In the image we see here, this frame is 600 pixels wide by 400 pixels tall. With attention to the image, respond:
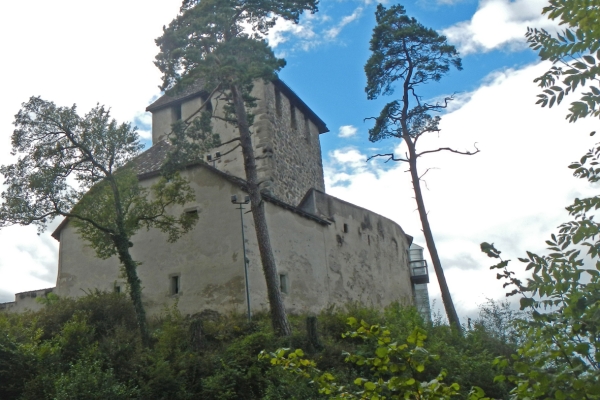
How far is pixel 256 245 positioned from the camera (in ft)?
64.5

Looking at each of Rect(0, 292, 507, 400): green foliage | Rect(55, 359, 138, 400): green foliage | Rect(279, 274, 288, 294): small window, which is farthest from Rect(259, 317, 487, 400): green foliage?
Rect(279, 274, 288, 294): small window

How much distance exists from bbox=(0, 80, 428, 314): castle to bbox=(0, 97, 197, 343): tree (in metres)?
2.59

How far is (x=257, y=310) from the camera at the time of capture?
18.7 metres

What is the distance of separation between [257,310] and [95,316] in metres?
4.73

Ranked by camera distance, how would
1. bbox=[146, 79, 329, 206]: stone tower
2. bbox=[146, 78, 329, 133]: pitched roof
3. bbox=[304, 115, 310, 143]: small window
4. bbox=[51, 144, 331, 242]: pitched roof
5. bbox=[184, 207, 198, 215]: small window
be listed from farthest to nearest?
bbox=[304, 115, 310, 143]: small window
bbox=[146, 78, 329, 133]: pitched roof
bbox=[146, 79, 329, 206]: stone tower
bbox=[184, 207, 198, 215]: small window
bbox=[51, 144, 331, 242]: pitched roof

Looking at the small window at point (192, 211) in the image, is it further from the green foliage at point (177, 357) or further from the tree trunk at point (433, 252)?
the tree trunk at point (433, 252)

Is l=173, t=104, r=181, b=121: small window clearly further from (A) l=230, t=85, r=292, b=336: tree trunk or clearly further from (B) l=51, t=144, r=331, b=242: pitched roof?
(A) l=230, t=85, r=292, b=336: tree trunk

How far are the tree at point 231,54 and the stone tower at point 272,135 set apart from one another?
14.5 feet

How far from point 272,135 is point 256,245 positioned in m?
6.34

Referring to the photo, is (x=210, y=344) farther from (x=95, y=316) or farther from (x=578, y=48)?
(x=578, y=48)

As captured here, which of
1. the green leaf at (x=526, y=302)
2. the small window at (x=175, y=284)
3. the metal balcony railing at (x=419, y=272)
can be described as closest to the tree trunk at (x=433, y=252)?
A: the small window at (x=175, y=284)

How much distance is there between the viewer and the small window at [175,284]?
20.0 m

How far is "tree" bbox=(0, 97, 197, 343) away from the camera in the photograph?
16.5 m

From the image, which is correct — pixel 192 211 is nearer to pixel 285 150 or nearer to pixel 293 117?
pixel 285 150
